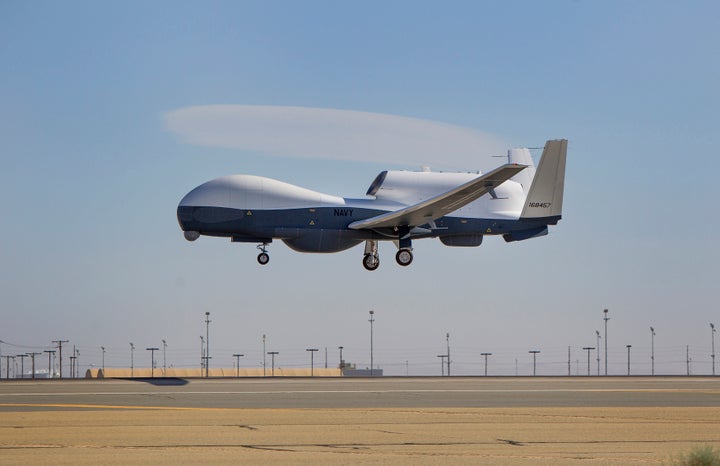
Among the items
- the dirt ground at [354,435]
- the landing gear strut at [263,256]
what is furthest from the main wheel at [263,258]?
the dirt ground at [354,435]

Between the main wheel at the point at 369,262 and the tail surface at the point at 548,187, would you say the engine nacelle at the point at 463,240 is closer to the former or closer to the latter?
the tail surface at the point at 548,187

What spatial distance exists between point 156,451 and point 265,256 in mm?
35015

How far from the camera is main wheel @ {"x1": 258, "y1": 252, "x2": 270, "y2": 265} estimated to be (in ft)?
185

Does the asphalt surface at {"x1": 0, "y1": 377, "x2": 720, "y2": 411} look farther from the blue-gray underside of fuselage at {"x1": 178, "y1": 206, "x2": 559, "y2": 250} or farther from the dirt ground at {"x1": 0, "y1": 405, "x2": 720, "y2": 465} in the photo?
the blue-gray underside of fuselage at {"x1": 178, "y1": 206, "x2": 559, "y2": 250}

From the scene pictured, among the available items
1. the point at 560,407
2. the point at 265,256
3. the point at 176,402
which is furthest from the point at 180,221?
the point at 560,407

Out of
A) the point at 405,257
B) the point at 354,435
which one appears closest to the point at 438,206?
the point at 405,257

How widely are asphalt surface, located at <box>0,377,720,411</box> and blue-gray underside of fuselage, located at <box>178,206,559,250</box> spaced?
10.0 metres

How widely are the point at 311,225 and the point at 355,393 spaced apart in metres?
18.4

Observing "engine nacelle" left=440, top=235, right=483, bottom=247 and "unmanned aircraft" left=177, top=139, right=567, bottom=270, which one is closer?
"unmanned aircraft" left=177, top=139, right=567, bottom=270

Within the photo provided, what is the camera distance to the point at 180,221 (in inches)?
2108

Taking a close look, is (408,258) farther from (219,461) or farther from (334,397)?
(219,461)

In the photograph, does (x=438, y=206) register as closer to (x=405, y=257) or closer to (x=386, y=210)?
(x=386, y=210)

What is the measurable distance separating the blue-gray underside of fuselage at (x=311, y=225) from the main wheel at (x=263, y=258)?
1.01m

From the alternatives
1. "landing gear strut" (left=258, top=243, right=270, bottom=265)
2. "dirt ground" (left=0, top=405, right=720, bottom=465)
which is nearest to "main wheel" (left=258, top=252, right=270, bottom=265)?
"landing gear strut" (left=258, top=243, right=270, bottom=265)
